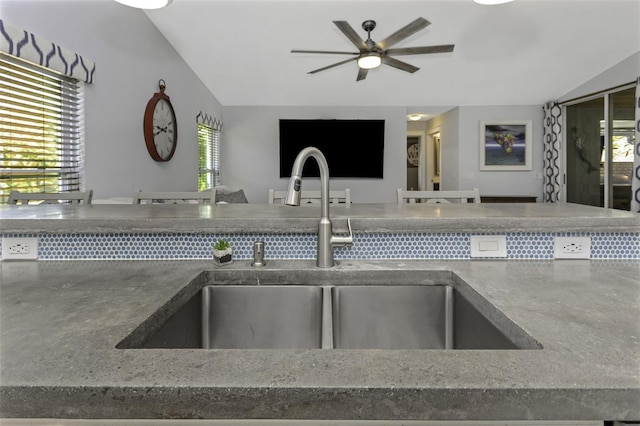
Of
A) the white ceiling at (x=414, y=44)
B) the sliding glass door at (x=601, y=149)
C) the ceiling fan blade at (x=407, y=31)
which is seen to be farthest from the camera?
the sliding glass door at (x=601, y=149)

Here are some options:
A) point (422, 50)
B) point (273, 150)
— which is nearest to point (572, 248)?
point (422, 50)

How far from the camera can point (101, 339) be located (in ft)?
1.92

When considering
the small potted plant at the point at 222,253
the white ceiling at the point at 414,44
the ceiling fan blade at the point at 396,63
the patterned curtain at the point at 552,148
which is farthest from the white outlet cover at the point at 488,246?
the patterned curtain at the point at 552,148

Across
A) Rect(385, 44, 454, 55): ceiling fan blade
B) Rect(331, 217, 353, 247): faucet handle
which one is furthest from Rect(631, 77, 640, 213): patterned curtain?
Rect(331, 217, 353, 247): faucet handle

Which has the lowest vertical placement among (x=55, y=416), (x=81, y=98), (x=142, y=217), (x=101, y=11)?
(x=55, y=416)

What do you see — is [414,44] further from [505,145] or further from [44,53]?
[44,53]

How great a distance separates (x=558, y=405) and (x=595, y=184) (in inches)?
238

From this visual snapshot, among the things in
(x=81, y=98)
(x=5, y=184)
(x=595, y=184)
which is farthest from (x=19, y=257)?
(x=595, y=184)

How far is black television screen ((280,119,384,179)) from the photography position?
614 cm

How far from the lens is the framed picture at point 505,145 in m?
6.21

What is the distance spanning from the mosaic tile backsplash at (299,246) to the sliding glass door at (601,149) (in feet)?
15.7

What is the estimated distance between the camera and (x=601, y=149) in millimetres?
5211

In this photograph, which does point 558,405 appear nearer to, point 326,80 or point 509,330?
point 509,330

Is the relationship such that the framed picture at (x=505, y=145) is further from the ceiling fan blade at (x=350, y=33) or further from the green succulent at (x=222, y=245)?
the green succulent at (x=222, y=245)
